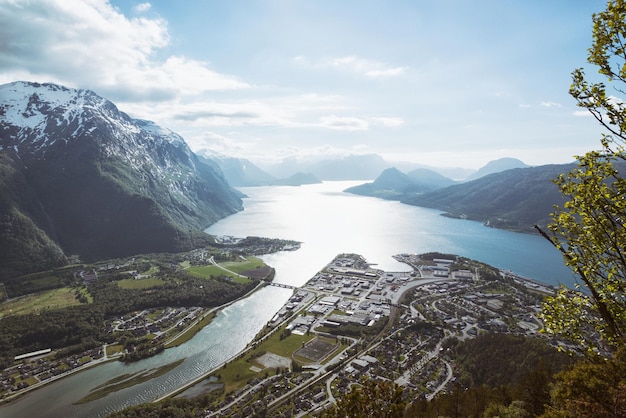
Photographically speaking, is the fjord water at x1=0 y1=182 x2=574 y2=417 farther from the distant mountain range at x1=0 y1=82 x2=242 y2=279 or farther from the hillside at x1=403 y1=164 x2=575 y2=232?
the distant mountain range at x1=0 y1=82 x2=242 y2=279

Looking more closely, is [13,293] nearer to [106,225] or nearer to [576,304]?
[106,225]

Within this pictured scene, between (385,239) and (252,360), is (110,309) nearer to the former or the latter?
(252,360)

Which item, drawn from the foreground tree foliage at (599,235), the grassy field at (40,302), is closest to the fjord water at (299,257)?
the grassy field at (40,302)

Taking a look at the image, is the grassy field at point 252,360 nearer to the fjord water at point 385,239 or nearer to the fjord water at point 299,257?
the fjord water at point 299,257

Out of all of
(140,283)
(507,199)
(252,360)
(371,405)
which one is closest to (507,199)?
(507,199)

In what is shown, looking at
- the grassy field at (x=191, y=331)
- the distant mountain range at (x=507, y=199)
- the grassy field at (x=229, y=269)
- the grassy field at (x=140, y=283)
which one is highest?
the distant mountain range at (x=507, y=199)

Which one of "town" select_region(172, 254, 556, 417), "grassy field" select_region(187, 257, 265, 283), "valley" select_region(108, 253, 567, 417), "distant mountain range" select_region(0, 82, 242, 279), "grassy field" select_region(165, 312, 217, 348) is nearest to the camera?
"valley" select_region(108, 253, 567, 417)

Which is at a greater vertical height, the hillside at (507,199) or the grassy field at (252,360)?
the hillside at (507,199)

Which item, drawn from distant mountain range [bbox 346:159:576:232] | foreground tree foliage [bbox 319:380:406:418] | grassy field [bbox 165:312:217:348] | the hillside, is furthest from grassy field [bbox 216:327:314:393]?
the hillside
